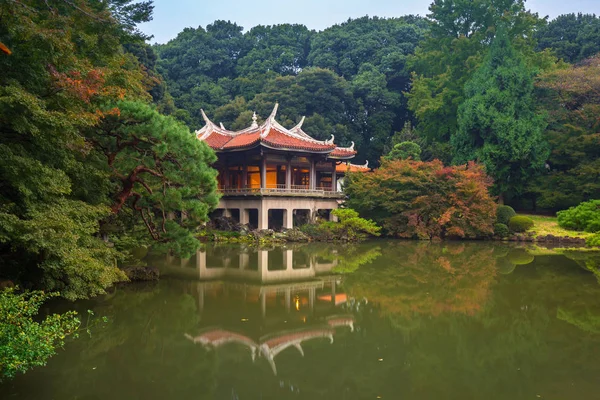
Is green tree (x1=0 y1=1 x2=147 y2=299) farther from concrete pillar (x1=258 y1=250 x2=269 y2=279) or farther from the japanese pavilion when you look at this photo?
the japanese pavilion

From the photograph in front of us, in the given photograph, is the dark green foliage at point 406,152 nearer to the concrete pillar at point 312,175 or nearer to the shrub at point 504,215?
the concrete pillar at point 312,175

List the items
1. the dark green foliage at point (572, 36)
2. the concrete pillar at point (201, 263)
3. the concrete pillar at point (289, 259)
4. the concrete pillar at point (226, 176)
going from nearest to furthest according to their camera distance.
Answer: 1. the concrete pillar at point (201, 263)
2. the concrete pillar at point (289, 259)
3. the concrete pillar at point (226, 176)
4. the dark green foliage at point (572, 36)

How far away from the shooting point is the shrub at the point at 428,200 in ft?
73.5

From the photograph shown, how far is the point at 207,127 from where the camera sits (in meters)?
28.4

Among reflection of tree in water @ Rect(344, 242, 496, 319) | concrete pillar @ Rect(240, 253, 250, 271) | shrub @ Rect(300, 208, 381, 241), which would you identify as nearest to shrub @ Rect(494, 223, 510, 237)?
shrub @ Rect(300, 208, 381, 241)

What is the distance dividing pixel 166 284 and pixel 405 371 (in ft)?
21.8

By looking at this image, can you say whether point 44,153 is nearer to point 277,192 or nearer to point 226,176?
point 277,192

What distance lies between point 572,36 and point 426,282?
38.6 metres

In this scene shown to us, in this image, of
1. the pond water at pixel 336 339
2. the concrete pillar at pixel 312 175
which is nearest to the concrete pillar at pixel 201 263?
the pond water at pixel 336 339

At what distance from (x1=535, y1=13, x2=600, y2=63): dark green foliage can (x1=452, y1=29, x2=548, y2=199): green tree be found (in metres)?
12.0

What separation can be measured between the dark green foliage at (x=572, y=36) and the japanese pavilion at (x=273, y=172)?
2285cm

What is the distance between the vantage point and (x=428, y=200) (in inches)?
894

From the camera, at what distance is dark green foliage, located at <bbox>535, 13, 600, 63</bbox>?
37.7 metres

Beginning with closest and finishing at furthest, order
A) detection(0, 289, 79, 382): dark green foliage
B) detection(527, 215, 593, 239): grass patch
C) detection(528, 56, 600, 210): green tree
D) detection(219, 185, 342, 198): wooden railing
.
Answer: detection(0, 289, 79, 382): dark green foliage, detection(527, 215, 593, 239): grass patch, detection(219, 185, 342, 198): wooden railing, detection(528, 56, 600, 210): green tree
